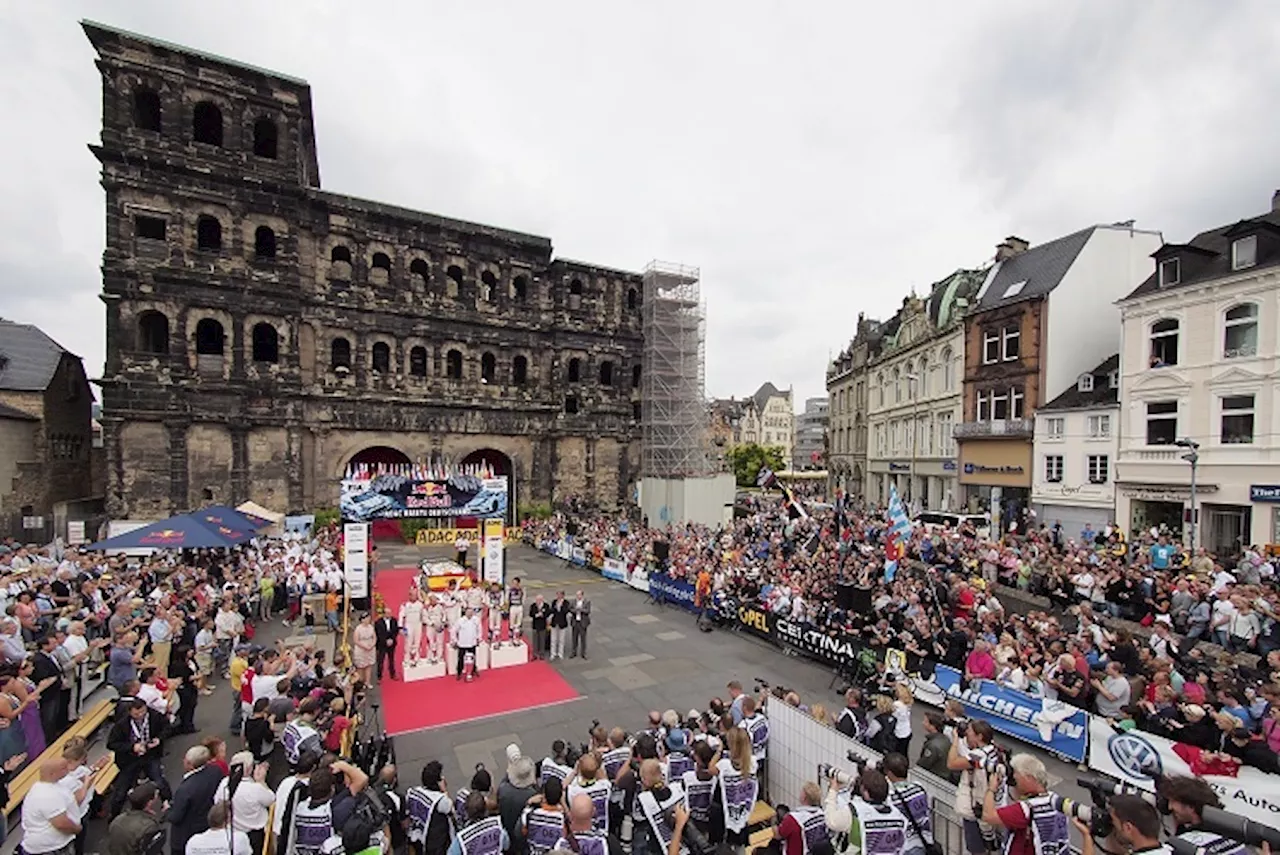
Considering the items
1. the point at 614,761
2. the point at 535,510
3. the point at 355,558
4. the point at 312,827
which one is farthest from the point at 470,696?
the point at 535,510

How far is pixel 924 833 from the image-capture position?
535 cm

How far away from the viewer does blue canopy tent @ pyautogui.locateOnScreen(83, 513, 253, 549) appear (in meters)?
14.6

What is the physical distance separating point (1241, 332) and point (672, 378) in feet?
89.2

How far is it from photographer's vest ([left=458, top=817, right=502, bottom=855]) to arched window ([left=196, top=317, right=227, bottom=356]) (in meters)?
31.5

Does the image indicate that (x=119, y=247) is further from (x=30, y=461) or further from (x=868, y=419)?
(x=868, y=419)

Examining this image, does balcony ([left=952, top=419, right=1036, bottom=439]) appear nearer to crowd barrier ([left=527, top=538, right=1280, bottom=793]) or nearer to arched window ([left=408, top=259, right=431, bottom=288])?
crowd barrier ([left=527, top=538, right=1280, bottom=793])

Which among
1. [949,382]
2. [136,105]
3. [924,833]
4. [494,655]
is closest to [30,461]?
[136,105]

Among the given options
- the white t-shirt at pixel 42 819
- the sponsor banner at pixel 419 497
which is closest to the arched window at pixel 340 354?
the sponsor banner at pixel 419 497

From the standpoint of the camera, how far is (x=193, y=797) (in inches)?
226

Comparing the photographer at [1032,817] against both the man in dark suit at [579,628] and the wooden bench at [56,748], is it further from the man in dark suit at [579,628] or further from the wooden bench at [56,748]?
the man in dark suit at [579,628]

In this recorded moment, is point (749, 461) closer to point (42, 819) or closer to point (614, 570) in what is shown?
point (614, 570)

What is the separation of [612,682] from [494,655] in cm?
301

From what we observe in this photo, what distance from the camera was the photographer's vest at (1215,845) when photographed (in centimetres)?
404

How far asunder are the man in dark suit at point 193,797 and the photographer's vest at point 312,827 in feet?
4.19
